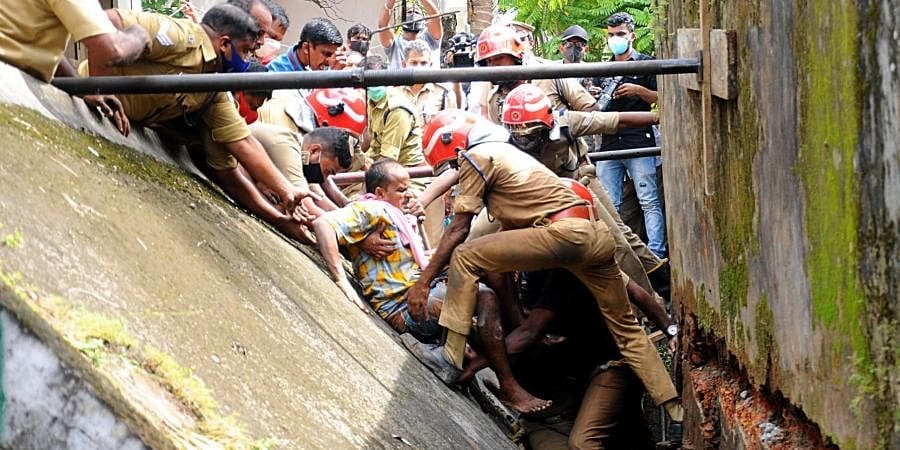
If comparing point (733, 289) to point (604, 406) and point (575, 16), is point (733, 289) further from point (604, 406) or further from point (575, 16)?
point (575, 16)

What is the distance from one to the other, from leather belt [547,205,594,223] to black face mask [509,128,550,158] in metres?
1.04

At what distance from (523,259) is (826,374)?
3566 mm

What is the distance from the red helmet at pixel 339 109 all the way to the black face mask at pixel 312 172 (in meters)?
0.93

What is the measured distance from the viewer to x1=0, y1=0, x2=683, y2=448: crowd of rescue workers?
20.5 feet

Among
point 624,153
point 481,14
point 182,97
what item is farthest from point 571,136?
point 481,14

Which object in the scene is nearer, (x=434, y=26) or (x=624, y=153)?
(x=624, y=153)

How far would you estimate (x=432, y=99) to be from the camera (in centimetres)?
1145

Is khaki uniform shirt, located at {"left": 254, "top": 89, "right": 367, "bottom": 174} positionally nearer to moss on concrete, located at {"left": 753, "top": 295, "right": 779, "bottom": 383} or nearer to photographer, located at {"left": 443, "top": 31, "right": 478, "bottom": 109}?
photographer, located at {"left": 443, "top": 31, "right": 478, "bottom": 109}

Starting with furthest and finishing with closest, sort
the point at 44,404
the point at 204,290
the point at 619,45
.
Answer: the point at 619,45, the point at 204,290, the point at 44,404

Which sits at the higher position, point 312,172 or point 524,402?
point 312,172

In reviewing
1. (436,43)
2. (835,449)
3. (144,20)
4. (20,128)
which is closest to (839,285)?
(835,449)

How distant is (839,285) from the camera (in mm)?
3303

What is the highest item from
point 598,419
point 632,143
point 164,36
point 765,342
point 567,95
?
point 164,36

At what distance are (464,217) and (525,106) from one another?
1.16 metres
